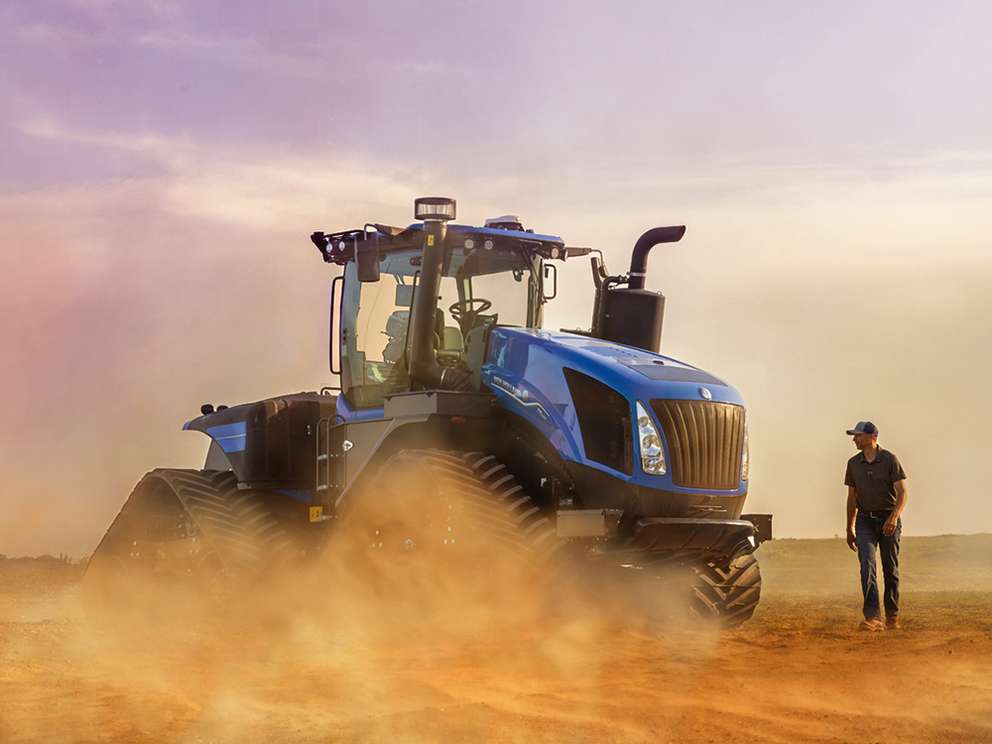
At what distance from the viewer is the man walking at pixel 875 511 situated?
1423 centimetres

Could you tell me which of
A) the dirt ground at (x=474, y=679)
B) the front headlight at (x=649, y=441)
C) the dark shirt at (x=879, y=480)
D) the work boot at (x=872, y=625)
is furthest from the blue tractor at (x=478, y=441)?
the dark shirt at (x=879, y=480)

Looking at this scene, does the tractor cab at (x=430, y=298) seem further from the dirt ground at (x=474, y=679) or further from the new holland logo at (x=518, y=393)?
the dirt ground at (x=474, y=679)

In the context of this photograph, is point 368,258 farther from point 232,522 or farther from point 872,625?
point 872,625

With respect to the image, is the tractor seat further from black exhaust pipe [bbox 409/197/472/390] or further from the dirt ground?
the dirt ground

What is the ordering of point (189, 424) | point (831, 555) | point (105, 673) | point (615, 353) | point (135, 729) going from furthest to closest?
point (831, 555) < point (189, 424) < point (615, 353) < point (105, 673) < point (135, 729)

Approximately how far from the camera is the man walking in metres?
14.2

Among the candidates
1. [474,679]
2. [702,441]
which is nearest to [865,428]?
[702,441]

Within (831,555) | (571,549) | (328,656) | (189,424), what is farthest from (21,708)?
(831,555)

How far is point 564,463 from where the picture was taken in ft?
38.2

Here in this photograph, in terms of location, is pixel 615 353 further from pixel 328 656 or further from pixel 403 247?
pixel 328 656

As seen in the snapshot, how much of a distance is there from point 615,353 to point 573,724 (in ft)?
14.4

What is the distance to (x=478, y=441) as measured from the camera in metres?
12.3

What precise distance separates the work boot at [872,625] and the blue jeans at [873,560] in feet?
0.12

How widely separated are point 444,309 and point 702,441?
10.4 ft
